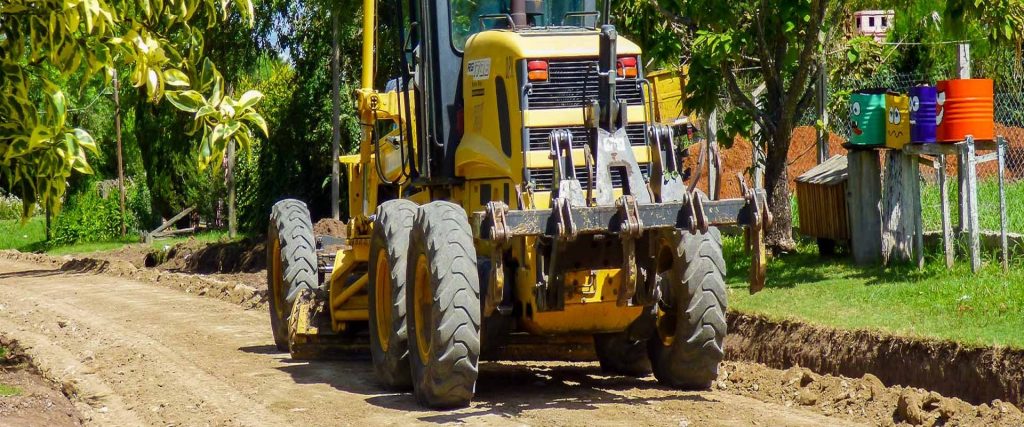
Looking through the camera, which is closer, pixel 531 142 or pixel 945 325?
pixel 531 142

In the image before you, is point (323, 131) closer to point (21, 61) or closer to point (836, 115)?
point (836, 115)

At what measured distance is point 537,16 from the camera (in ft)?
33.0

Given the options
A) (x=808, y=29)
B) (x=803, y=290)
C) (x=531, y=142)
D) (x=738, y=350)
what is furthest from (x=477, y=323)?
(x=808, y=29)

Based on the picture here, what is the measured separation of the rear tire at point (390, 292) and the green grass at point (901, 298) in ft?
11.2

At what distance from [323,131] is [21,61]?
53.5ft

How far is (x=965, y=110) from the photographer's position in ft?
41.6

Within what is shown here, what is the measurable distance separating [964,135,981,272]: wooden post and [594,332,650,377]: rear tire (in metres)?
3.76

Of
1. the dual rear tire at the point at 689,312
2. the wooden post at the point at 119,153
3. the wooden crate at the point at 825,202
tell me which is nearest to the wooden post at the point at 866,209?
the wooden crate at the point at 825,202

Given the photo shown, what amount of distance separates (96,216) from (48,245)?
1393mm

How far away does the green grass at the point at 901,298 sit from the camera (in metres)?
10.1

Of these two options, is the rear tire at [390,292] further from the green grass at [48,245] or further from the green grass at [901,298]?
the green grass at [48,245]

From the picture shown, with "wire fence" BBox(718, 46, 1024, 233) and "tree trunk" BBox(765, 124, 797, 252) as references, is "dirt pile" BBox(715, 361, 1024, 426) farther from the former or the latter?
"tree trunk" BBox(765, 124, 797, 252)

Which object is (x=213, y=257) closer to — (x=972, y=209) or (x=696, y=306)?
(x=972, y=209)

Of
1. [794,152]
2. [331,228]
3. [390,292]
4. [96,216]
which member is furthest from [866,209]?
[96,216]
